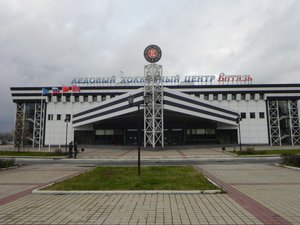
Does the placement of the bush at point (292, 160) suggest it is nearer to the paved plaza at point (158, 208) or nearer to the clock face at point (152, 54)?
the paved plaza at point (158, 208)

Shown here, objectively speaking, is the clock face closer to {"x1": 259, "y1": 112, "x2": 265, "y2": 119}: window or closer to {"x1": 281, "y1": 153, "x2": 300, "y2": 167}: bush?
{"x1": 259, "y1": 112, "x2": 265, "y2": 119}: window

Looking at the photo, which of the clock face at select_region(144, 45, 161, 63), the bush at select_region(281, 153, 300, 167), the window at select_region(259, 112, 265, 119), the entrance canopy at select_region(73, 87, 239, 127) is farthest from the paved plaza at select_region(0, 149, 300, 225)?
the window at select_region(259, 112, 265, 119)

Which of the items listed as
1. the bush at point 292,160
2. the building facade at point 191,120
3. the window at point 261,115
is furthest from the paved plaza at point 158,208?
the window at point 261,115

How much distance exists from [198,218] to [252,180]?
744 centimetres

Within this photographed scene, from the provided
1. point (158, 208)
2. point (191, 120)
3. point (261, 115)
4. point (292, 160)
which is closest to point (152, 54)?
point (191, 120)

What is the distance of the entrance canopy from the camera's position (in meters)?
47.7

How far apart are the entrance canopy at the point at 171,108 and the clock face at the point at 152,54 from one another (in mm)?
5743

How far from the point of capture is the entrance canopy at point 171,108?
47.7 metres

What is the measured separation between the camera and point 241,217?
671 centimetres

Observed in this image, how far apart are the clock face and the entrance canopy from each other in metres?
5.74

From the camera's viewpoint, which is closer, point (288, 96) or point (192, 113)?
point (192, 113)

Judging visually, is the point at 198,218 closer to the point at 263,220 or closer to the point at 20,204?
the point at 263,220

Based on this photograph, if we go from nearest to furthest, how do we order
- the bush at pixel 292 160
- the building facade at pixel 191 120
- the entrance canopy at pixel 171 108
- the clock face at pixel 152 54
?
the bush at pixel 292 160, the clock face at pixel 152 54, the entrance canopy at pixel 171 108, the building facade at pixel 191 120

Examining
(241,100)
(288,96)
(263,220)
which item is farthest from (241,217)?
(288,96)
